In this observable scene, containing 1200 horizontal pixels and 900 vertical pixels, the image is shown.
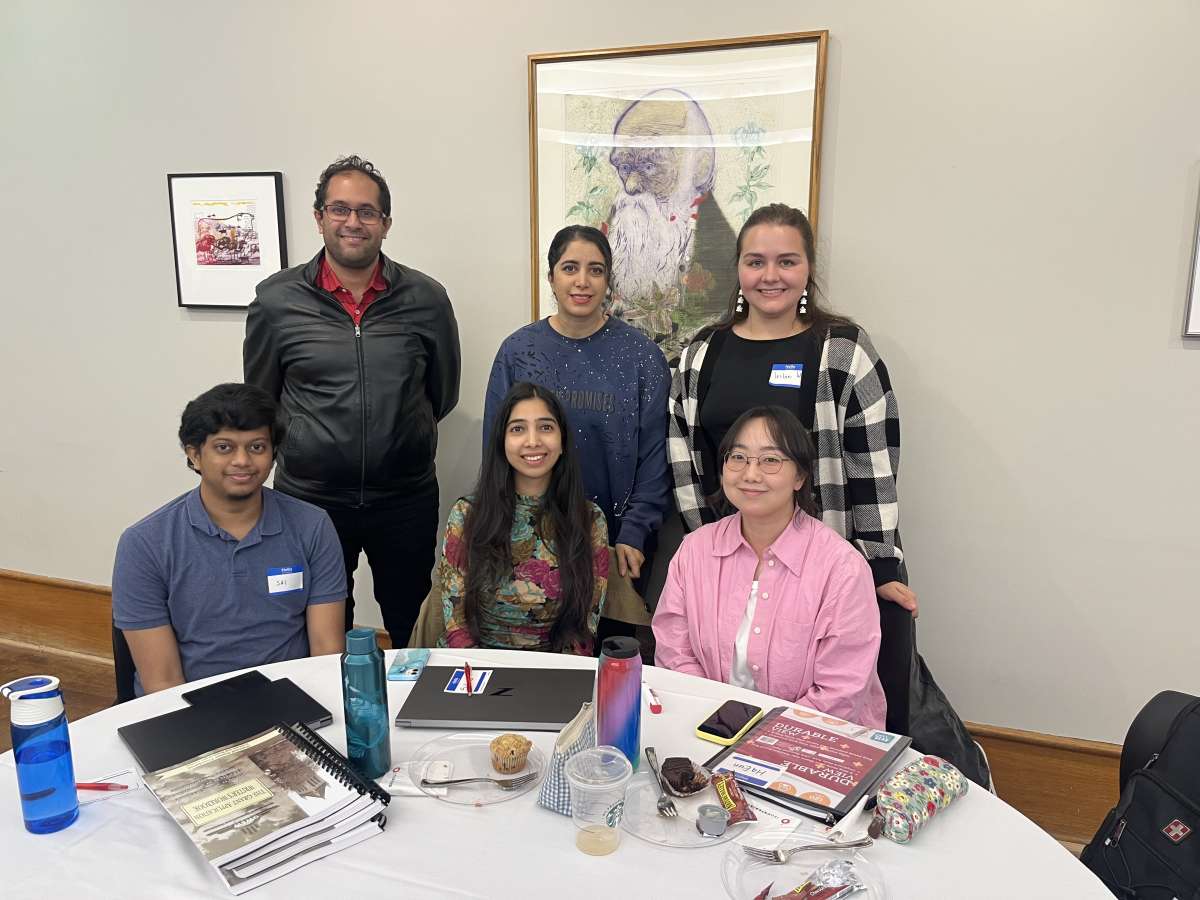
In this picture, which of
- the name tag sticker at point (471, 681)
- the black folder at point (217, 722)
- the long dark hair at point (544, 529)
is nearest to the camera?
the black folder at point (217, 722)

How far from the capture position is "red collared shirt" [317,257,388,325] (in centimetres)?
232

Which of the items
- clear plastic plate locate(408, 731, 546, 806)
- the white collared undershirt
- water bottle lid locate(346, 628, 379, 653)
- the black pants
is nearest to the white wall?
the black pants

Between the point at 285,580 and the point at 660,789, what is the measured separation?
100cm

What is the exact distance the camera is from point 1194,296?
2.05 m

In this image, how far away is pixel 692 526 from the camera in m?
2.20

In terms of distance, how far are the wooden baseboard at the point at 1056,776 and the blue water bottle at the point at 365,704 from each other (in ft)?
6.57

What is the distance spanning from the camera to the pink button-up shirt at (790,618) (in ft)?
5.19

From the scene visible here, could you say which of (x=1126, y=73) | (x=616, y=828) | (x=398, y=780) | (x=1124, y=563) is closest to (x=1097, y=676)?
(x=1124, y=563)

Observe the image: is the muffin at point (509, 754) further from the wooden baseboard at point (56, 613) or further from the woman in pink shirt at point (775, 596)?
the wooden baseboard at point (56, 613)

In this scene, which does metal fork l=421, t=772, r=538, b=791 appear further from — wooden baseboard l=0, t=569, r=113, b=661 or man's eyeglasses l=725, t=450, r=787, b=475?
wooden baseboard l=0, t=569, r=113, b=661

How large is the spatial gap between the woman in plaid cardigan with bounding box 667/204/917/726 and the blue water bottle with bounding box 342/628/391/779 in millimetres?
1278

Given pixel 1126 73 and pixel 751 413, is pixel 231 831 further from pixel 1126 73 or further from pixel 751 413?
pixel 1126 73

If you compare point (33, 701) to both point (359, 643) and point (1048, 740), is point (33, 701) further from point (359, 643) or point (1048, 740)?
point (1048, 740)

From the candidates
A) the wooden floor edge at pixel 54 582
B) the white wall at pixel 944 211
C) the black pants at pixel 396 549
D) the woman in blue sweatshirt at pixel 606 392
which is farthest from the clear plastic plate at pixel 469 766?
the wooden floor edge at pixel 54 582
